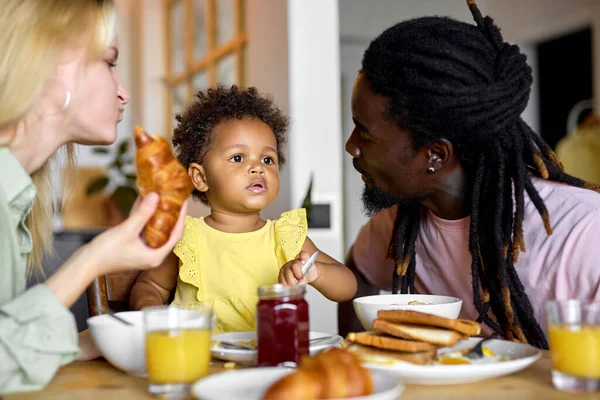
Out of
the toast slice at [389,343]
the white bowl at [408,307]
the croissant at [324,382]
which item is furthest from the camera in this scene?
the white bowl at [408,307]

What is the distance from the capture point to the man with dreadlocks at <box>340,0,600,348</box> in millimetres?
1391

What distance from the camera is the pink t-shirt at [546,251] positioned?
1402mm

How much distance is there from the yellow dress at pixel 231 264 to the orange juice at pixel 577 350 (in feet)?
2.50

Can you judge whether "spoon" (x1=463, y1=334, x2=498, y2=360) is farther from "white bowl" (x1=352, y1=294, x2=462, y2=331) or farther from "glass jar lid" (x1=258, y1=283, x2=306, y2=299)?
"glass jar lid" (x1=258, y1=283, x2=306, y2=299)

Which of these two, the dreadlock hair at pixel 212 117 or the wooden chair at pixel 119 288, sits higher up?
the dreadlock hair at pixel 212 117

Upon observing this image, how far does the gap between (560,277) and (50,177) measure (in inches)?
41.7

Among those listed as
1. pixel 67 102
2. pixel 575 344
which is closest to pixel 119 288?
pixel 67 102

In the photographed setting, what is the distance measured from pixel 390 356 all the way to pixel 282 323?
0.16 meters

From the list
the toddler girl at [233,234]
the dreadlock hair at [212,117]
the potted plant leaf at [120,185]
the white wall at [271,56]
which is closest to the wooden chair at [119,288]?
the toddler girl at [233,234]

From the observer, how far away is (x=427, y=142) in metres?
1.45

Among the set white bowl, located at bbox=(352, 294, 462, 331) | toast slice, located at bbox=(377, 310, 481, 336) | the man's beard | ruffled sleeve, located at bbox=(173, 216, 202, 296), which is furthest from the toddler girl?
toast slice, located at bbox=(377, 310, 481, 336)

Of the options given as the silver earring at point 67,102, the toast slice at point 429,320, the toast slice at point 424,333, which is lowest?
the toast slice at point 424,333

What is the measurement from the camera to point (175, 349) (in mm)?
912

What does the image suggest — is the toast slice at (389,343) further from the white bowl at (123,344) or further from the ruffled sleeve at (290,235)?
the ruffled sleeve at (290,235)
